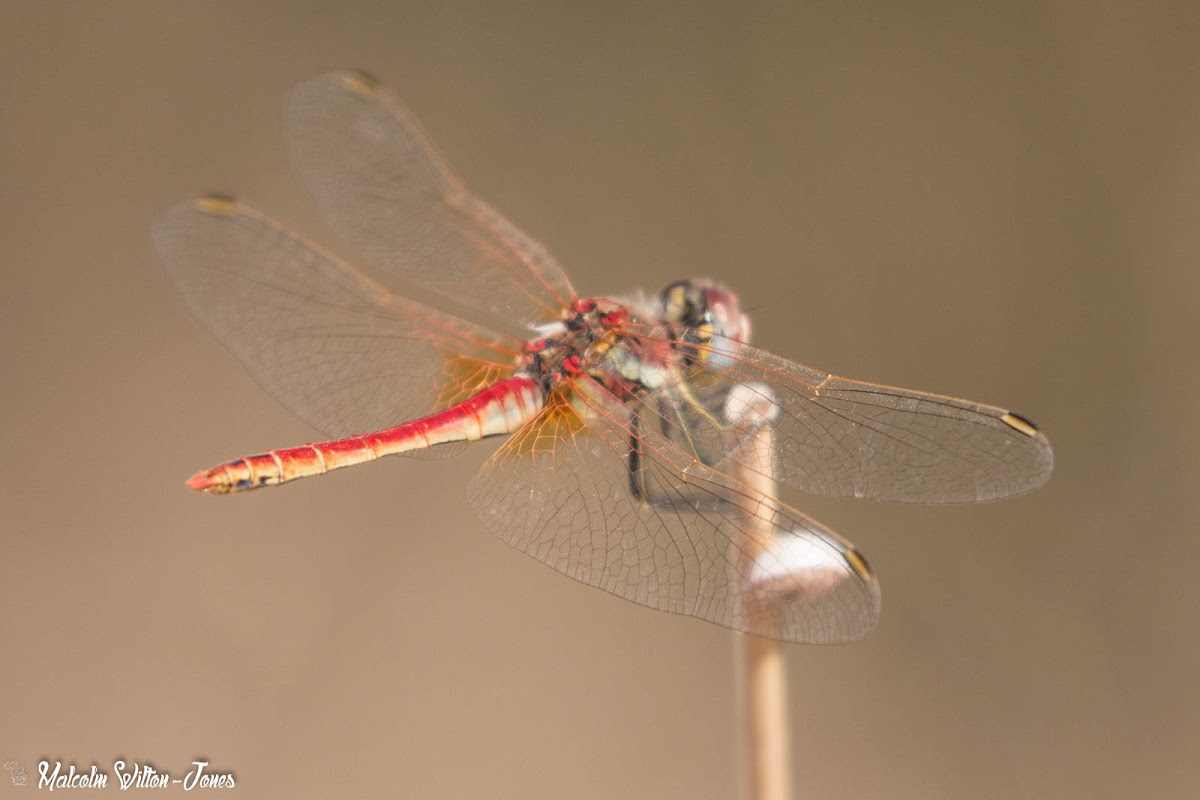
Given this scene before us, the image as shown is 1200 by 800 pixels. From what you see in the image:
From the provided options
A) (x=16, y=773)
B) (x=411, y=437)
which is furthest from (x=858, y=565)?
(x=16, y=773)

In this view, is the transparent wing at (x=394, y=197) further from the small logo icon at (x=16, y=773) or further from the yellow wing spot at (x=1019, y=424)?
the small logo icon at (x=16, y=773)

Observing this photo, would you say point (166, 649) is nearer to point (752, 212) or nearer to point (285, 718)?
point (285, 718)

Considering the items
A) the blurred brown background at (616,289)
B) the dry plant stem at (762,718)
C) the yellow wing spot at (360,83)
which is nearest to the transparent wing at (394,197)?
the yellow wing spot at (360,83)

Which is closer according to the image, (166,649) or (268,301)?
(268,301)

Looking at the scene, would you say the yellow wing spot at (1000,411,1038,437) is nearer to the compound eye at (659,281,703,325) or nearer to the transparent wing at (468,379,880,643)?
the transparent wing at (468,379,880,643)

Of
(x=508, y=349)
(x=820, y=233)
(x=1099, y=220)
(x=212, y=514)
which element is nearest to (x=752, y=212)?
(x=820, y=233)
